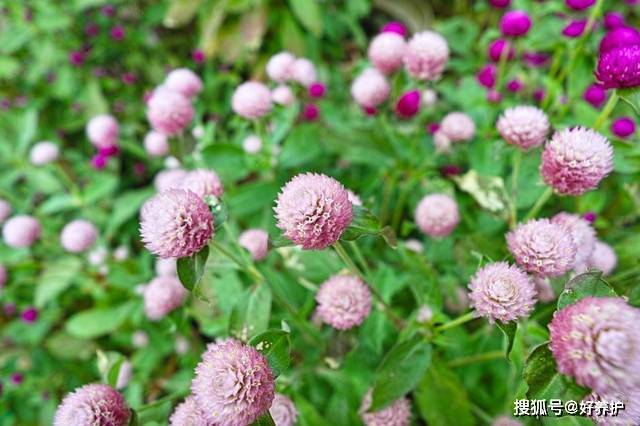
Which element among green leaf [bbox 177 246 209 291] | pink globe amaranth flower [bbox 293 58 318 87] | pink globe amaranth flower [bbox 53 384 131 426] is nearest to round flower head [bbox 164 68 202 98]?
pink globe amaranth flower [bbox 293 58 318 87]

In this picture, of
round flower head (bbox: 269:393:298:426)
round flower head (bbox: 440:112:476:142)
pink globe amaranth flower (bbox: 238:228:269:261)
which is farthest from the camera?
round flower head (bbox: 440:112:476:142)

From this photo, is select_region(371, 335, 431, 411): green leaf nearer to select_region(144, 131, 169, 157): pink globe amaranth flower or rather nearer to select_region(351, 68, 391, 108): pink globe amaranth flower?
select_region(351, 68, 391, 108): pink globe amaranth flower

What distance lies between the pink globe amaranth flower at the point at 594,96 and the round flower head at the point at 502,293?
3.35ft

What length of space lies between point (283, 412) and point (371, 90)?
3.30 feet

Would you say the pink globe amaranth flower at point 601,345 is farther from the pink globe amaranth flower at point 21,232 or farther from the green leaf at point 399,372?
the pink globe amaranth flower at point 21,232

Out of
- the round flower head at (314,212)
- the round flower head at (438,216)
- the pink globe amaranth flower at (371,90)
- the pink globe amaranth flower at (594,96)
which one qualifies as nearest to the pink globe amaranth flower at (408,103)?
the pink globe amaranth flower at (371,90)

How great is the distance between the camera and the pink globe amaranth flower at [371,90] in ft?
4.92

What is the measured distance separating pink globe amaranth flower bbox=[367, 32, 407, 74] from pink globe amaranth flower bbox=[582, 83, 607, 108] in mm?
674

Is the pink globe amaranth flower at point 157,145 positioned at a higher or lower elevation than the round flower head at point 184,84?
lower

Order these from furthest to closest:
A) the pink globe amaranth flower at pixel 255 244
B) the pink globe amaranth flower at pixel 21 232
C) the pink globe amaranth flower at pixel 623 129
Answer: the pink globe amaranth flower at pixel 21 232 → the pink globe amaranth flower at pixel 623 129 → the pink globe amaranth flower at pixel 255 244

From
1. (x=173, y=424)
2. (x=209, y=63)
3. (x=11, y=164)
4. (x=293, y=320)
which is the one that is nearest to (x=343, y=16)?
(x=209, y=63)

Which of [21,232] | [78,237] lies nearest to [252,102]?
[78,237]

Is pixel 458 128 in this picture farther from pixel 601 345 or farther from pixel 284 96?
pixel 601 345

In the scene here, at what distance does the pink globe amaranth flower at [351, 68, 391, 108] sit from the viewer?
1.50 metres
